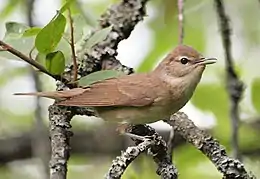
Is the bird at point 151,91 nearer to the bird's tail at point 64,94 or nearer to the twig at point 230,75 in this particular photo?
the bird's tail at point 64,94

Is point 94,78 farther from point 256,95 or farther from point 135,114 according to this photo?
point 256,95

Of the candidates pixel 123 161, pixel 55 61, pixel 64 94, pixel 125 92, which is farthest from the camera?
pixel 125 92

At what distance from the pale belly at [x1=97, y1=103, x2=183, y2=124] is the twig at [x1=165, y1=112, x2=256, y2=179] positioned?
0.09m

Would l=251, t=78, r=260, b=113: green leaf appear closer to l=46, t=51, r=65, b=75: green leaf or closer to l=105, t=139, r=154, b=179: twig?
l=105, t=139, r=154, b=179: twig

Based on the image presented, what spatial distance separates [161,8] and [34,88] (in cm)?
88

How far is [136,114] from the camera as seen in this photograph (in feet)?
8.62

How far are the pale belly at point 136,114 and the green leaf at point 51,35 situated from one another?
0.60 metres

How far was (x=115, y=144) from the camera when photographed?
3881mm

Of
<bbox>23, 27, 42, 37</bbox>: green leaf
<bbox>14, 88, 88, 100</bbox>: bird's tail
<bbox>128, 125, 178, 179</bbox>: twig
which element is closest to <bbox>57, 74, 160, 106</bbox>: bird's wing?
<bbox>14, 88, 88, 100</bbox>: bird's tail

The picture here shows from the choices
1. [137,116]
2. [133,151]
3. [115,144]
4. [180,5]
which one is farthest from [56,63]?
[115,144]

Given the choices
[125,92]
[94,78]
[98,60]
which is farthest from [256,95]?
[94,78]

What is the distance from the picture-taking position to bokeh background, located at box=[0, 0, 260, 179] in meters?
3.45

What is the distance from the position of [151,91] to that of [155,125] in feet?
3.75

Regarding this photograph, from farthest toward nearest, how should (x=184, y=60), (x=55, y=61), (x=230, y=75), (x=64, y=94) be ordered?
1. (x=230, y=75)
2. (x=184, y=60)
3. (x=64, y=94)
4. (x=55, y=61)
